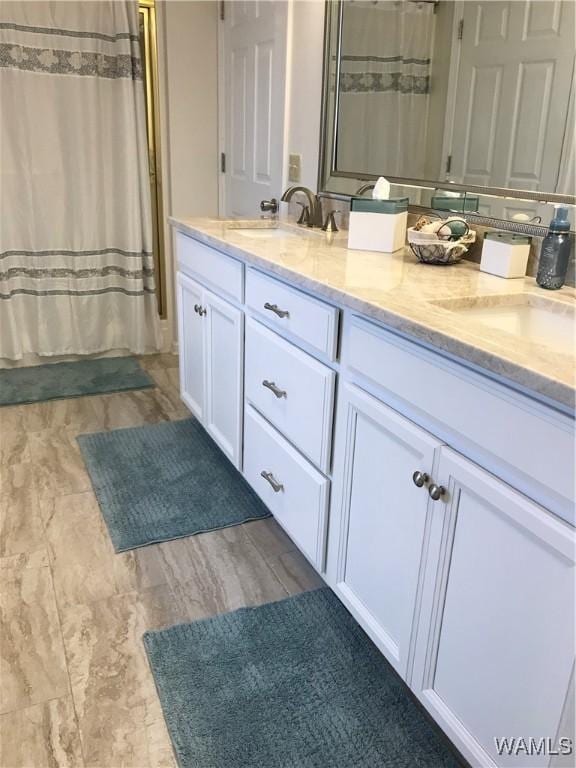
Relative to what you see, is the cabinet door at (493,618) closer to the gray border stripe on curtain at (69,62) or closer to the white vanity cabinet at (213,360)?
the white vanity cabinet at (213,360)

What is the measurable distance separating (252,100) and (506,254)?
200cm

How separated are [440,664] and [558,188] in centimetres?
115

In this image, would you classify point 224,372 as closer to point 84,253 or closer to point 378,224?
point 378,224

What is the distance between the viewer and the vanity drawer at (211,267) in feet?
6.79

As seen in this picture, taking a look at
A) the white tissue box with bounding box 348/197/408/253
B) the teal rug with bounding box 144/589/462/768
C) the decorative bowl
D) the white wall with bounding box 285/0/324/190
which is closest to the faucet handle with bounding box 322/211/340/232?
the white wall with bounding box 285/0/324/190

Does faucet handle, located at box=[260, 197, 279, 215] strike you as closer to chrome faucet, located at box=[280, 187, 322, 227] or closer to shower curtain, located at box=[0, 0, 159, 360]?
chrome faucet, located at box=[280, 187, 322, 227]

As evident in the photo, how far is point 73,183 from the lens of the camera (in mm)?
3428

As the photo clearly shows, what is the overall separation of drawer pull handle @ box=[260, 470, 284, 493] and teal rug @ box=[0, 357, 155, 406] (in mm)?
1568

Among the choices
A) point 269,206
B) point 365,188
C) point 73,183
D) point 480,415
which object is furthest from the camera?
point 73,183

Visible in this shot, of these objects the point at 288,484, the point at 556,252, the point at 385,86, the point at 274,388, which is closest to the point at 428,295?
the point at 556,252

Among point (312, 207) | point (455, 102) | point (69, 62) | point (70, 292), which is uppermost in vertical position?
point (69, 62)

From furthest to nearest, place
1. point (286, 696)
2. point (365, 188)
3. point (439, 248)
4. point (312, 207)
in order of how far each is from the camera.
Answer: point (312, 207), point (365, 188), point (439, 248), point (286, 696)

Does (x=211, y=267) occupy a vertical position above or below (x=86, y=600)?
above

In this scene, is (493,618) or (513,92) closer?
(493,618)
